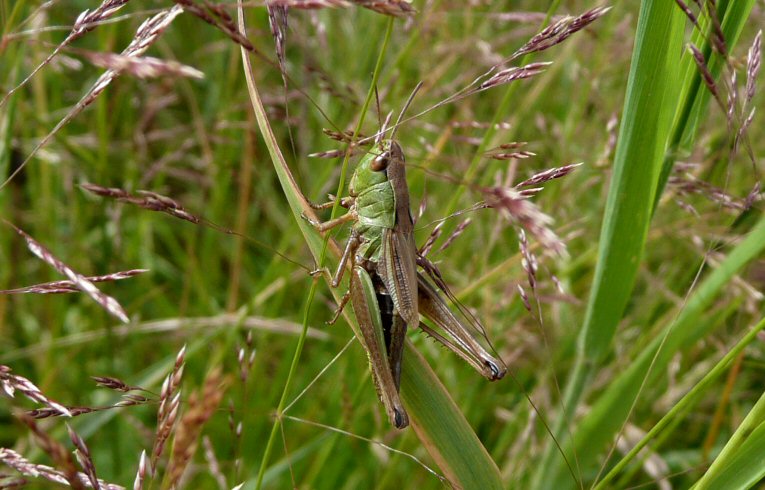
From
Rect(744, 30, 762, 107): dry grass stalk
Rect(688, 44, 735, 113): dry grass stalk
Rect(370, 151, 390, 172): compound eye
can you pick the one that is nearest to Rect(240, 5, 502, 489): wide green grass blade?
Rect(370, 151, 390, 172): compound eye

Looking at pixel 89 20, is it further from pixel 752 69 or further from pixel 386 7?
pixel 752 69

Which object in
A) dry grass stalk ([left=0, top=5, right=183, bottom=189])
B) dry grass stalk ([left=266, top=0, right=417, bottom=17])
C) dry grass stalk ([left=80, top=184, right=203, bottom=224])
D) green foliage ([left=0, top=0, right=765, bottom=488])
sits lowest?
Result: green foliage ([left=0, top=0, right=765, bottom=488])

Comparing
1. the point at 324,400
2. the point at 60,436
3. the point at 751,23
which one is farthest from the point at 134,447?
the point at 751,23

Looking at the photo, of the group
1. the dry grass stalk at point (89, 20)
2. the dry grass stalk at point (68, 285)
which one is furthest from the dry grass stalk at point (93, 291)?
the dry grass stalk at point (89, 20)

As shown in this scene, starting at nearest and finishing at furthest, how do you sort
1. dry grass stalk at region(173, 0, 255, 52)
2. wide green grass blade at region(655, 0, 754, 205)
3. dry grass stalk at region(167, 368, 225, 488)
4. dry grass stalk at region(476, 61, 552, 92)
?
dry grass stalk at region(167, 368, 225, 488) < dry grass stalk at region(173, 0, 255, 52) < dry grass stalk at region(476, 61, 552, 92) < wide green grass blade at region(655, 0, 754, 205)

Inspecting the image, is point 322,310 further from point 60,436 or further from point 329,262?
point 329,262

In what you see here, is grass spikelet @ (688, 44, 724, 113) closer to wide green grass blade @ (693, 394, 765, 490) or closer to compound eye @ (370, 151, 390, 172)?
wide green grass blade @ (693, 394, 765, 490)
